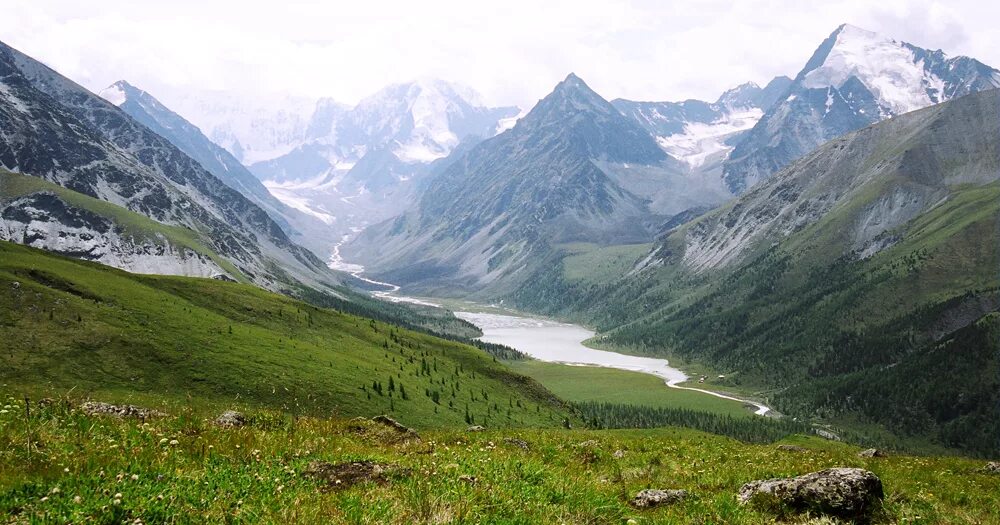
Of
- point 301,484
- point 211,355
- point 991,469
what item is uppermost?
point 301,484

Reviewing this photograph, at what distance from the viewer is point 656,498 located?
530 inches

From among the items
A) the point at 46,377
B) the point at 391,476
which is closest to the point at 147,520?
the point at 391,476

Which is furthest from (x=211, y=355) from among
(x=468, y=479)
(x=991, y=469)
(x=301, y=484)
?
(x=991, y=469)

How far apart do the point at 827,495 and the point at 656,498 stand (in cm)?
369

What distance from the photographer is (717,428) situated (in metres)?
162

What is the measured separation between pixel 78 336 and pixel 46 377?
903 cm

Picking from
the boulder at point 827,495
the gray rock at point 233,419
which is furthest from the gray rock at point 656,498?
the gray rock at point 233,419

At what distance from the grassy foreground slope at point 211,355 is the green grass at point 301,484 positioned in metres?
24.5

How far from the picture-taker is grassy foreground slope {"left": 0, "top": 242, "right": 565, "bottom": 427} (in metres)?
54.1

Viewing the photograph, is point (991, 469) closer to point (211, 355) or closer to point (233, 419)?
point (233, 419)

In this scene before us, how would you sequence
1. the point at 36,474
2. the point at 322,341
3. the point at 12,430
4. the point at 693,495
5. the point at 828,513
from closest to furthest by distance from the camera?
the point at 36,474
the point at 12,430
the point at 828,513
the point at 693,495
the point at 322,341

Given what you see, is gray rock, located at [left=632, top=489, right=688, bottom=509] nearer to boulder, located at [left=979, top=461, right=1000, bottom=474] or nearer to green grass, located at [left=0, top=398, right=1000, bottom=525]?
green grass, located at [left=0, top=398, right=1000, bottom=525]

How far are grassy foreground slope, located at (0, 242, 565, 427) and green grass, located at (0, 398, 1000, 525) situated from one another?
24.5 meters

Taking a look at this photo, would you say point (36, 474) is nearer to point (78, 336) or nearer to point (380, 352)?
point (78, 336)
